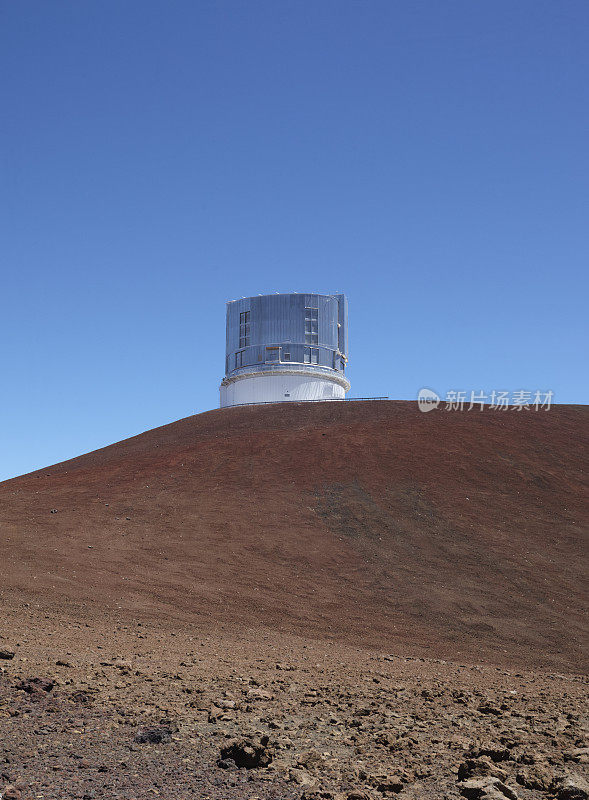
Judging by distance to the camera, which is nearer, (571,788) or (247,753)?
(571,788)

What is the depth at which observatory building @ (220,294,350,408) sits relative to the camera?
156 ft

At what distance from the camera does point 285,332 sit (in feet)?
157

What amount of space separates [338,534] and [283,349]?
2772 centimetres

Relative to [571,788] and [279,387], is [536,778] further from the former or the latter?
[279,387]

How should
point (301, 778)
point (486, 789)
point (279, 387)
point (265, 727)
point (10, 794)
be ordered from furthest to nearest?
1. point (279, 387)
2. point (265, 727)
3. point (301, 778)
4. point (486, 789)
5. point (10, 794)

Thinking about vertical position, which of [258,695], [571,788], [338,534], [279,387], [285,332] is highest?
[285,332]

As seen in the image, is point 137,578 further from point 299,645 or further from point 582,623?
point 582,623

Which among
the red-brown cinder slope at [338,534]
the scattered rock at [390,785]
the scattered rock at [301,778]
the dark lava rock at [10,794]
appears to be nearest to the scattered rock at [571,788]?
the scattered rock at [390,785]

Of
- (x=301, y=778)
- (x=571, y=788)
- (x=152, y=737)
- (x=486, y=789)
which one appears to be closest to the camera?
(x=486, y=789)

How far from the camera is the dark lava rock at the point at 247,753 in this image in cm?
619

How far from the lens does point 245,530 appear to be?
2064cm

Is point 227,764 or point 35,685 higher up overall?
point 35,685
